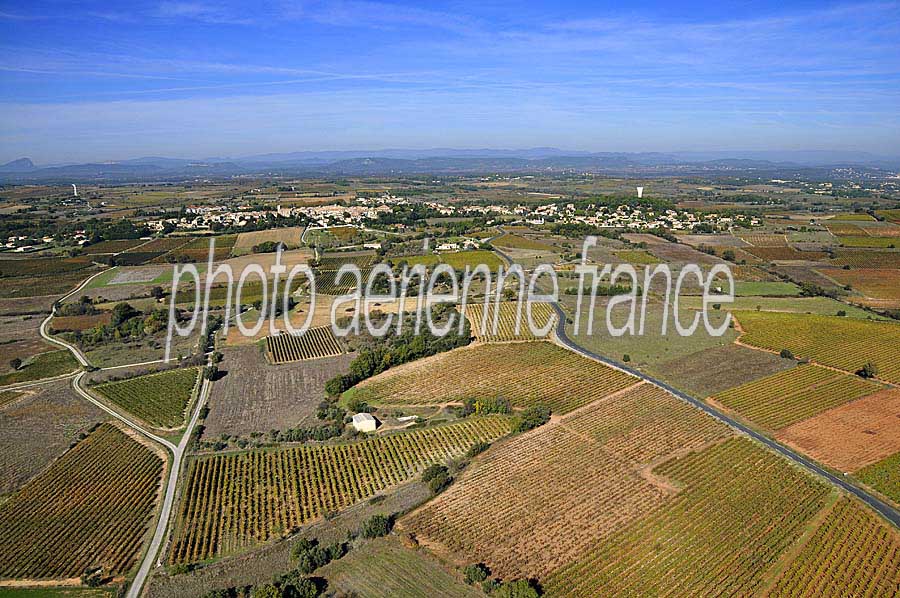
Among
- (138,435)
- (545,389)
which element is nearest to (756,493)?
(545,389)

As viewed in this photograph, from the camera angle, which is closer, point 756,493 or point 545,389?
point 756,493

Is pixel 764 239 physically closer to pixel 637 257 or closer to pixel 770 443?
pixel 637 257

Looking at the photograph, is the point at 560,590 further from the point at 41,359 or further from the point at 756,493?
the point at 41,359

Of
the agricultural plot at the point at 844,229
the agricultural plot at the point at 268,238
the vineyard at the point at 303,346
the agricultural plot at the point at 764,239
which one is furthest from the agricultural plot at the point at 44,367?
the agricultural plot at the point at 844,229

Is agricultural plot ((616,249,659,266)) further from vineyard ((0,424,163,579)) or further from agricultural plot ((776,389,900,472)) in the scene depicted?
vineyard ((0,424,163,579))

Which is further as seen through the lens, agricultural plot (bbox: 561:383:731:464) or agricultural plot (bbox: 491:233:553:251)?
agricultural plot (bbox: 491:233:553:251)

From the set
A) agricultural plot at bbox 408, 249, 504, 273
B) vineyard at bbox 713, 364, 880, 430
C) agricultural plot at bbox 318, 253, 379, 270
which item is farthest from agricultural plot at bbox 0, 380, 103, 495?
agricultural plot at bbox 408, 249, 504, 273

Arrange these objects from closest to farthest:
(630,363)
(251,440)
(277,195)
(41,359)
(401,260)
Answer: (251,440) → (630,363) → (41,359) → (401,260) → (277,195)

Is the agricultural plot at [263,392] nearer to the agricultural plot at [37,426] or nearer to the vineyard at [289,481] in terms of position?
the vineyard at [289,481]
